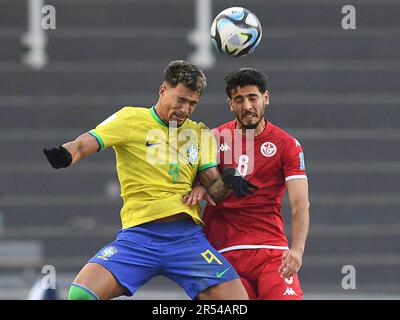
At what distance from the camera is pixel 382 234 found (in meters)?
12.5

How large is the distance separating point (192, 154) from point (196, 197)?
0.29 metres

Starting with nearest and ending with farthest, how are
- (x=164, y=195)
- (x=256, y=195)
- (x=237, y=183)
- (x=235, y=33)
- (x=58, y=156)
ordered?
(x=58, y=156) → (x=237, y=183) → (x=164, y=195) → (x=256, y=195) → (x=235, y=33)

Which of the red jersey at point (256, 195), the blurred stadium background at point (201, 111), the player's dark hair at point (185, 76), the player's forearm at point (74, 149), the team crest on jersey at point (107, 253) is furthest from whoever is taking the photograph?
the blurred stadium background at point (201, 111)

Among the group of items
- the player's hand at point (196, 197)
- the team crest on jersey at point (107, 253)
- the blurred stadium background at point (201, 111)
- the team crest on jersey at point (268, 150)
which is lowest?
the team crest on jersey at point (107, 253)

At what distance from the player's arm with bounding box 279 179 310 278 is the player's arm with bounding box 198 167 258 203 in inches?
12.0

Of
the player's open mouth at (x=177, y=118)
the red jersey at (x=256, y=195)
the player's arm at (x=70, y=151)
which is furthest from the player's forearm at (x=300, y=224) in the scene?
the player's arm at (x=70, y=151)

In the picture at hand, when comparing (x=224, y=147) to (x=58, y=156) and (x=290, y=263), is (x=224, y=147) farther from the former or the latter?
(x=58, y=156)

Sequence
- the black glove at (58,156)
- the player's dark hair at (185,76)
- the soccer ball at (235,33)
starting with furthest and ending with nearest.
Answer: the soccer ball at (235,33)
the player's dark hair at (185,76)
the black glove at (58,156)

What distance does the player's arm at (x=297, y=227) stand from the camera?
6.72 meters

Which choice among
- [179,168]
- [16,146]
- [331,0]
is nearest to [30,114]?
[16,146]

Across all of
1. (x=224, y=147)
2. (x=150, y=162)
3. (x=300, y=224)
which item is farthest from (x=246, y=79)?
(x=300, y=224)

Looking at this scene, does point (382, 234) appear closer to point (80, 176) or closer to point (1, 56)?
point (80, 176)

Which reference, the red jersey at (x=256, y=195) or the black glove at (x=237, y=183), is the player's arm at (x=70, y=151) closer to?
the black glove at (x=237, y=183)

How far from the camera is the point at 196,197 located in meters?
6.84
